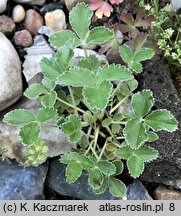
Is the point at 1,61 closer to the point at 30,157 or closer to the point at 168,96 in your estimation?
the point at 30,157

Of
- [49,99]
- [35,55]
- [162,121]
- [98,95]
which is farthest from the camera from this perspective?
[35,55]

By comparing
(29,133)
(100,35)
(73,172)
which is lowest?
(73,172)

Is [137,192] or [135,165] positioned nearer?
[135,165]

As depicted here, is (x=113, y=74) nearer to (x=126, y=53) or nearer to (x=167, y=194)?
(x=126, y=53)

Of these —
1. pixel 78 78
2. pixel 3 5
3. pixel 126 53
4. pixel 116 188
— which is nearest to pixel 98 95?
pixel 78 78

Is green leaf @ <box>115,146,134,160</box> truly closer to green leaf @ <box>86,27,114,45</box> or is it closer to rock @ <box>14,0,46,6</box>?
green leaf @ <box>86,27,114,45</box>

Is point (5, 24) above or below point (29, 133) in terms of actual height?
above

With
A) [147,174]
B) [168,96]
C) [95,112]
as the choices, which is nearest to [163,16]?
[168,96]
